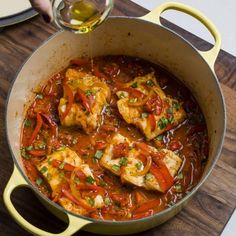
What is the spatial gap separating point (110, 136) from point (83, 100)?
0.82 ft

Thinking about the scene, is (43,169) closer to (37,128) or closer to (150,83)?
(37,128)

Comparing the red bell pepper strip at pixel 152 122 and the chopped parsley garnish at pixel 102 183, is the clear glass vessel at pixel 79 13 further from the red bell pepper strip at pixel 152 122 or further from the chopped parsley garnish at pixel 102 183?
the chopped parsley garnish at pixel 102 183

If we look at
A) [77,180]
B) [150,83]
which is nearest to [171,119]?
[150,83]

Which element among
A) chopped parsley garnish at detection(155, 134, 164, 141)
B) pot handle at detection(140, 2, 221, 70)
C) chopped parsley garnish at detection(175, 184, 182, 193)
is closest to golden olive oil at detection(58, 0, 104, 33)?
pot handle at detection(140, 2, 221, 70)

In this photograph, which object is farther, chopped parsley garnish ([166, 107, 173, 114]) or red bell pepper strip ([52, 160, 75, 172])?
chopped parsley garnish ([166, 107, 173, 114])

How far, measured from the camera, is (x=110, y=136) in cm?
279

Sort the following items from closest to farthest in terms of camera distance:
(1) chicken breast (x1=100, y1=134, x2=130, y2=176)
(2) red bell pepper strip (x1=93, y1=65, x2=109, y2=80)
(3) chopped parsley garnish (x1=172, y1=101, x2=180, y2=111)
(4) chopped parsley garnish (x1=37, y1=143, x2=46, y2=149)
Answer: (1) chicken breast (x1=100, y1=134, x2=130, y2=176), (4) chopped parsley garnish (x1=37, y1=143, x2=46, y2=149), (3) chopped parsley garnish (x1=172, y1=101, x2=180, y2=111), (2) red bell pepper strip (x1=93, y1=65, x2=109, y2=80)

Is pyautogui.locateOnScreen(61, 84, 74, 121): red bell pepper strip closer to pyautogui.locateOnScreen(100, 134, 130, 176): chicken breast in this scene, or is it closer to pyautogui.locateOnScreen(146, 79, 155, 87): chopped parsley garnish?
pyautogui.locateOnScreen(100, 134, 130, 176): chicken breast

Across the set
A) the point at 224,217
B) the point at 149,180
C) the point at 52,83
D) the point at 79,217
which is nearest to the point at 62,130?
the point at 52,83

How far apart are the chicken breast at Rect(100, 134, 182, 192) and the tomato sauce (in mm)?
44

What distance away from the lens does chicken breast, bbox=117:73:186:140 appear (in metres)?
2.79

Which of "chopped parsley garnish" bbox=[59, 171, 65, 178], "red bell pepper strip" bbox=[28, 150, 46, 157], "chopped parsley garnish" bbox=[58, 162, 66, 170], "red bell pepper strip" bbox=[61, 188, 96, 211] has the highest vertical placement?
"chopped parsley garnish" bbox=[58, 162, 66, 170]

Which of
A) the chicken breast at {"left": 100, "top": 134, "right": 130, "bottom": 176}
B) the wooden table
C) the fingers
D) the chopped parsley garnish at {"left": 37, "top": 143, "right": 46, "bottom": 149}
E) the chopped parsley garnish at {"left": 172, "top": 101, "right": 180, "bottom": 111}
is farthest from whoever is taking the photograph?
the chopped parsley garnish at {"left": 172, "top": 101, "right": 180, "bottom": 111}

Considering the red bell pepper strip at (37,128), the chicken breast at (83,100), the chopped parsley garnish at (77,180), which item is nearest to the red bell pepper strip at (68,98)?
the chicken breast at (83,100)
